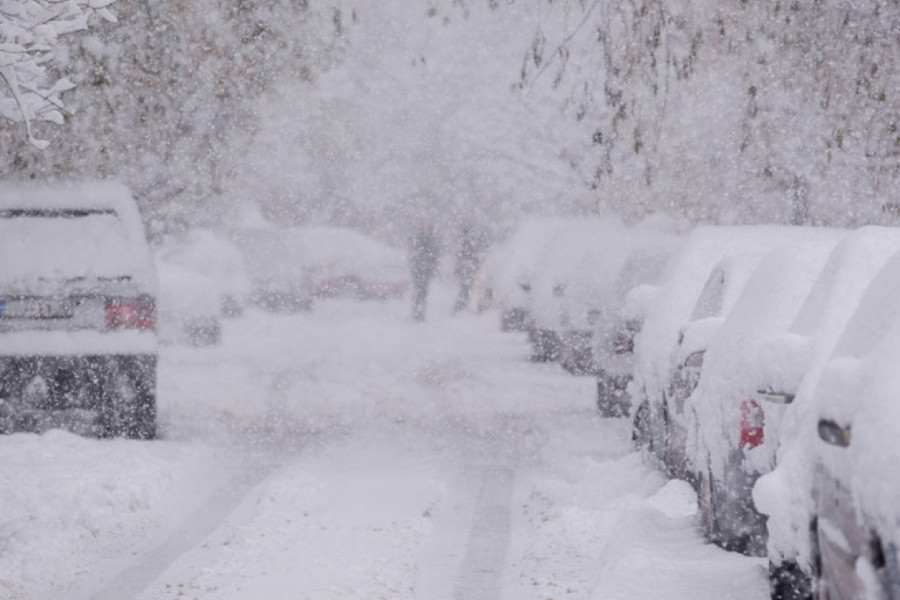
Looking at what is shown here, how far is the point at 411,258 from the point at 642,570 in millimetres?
19538

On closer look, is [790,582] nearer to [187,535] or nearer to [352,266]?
[187,535]

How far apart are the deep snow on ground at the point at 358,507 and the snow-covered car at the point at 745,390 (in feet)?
0.84

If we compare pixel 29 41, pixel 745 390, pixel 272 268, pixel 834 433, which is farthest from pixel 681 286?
pixel 272 268

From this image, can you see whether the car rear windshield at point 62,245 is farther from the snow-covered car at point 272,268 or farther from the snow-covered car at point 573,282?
the snow-covered car at point 272,268

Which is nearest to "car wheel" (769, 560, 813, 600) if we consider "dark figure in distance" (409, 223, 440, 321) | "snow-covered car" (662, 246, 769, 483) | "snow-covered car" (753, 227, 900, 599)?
"snow-covered car" (753, 227, 900, 599)

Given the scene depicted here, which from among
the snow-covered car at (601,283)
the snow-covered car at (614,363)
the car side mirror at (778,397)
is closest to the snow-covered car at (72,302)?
the snow-covered car at (614,363)

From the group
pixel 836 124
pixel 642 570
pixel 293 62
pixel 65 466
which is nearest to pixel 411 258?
pixel 293 62

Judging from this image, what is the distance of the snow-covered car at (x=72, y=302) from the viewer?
10617mm

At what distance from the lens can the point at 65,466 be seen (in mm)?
9852

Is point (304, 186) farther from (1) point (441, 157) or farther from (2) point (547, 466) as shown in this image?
(2) point (547, 466)

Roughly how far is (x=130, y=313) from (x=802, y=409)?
260 inches

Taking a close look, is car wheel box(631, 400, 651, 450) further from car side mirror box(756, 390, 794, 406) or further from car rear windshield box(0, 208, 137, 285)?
car rear windshield box(0, 208, 137, 285)

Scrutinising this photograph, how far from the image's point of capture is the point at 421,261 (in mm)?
26359

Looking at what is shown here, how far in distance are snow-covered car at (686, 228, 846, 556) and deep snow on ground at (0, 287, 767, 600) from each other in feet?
0.84
